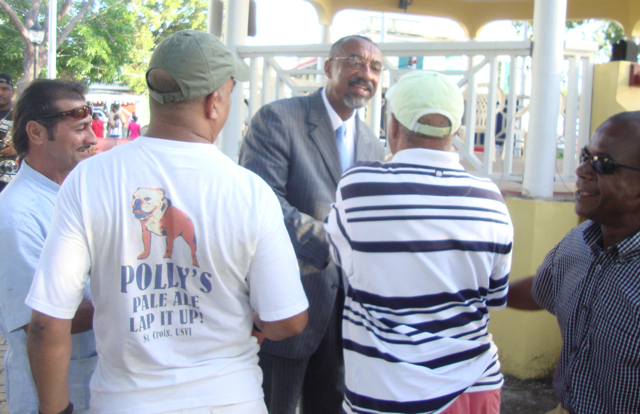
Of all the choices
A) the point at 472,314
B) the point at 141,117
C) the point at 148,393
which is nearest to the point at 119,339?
the point at 148,393

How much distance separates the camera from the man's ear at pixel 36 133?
6.39ft

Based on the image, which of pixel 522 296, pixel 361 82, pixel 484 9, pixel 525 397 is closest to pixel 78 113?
pixel 361 82

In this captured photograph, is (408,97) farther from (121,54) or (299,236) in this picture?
(121,54)

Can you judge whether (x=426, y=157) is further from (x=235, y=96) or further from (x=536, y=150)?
(x=235, y=96)

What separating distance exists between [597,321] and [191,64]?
148 centimetres

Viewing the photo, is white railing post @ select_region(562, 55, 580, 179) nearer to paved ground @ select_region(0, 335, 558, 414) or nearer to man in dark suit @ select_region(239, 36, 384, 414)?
paved ground @ select_region(0, 335, 558, 414)

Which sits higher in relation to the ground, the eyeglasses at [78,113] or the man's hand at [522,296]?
the eyeglasses at [78,113]

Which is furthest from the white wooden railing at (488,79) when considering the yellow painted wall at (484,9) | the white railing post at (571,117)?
the yellow painted wall at (484,9)

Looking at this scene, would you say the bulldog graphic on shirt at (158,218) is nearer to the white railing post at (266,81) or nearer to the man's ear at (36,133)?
the man's ear at (36,133)

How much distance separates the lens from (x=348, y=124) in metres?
2.68

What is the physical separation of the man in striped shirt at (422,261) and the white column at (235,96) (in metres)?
3.04

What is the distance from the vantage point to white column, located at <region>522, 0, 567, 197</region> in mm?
3473

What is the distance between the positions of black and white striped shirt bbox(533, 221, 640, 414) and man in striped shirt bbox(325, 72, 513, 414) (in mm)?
279

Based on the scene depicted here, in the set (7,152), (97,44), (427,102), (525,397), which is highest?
(97,44)
